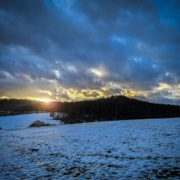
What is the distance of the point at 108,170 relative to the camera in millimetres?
11219

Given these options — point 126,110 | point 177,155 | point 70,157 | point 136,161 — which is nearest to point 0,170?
point 70,157

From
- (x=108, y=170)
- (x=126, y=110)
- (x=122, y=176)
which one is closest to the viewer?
(x=122, y=176)

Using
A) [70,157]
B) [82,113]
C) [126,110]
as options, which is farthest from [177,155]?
[126,110]

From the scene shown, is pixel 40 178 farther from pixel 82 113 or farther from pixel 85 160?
pixel 82 113

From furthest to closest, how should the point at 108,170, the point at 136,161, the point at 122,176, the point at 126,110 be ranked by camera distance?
1. the point at 126,110
2. the point at 136,161
3. the point at 108,170
4. the point at 122,176

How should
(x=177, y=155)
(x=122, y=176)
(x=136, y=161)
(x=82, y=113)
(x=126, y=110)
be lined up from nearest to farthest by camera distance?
(x=122, y=176) → (x=136, y=161) → (x=177, y=155) → (x=82, y=113) → (x=126, y=110)

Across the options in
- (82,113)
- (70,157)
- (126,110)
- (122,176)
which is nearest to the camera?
(122,176)

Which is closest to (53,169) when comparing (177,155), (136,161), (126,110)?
(136,161)

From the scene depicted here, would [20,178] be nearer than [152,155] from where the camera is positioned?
Yes

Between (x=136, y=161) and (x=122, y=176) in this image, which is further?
(x=136, y=161)

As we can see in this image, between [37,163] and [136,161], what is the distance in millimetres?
8205

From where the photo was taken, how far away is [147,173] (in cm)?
1029

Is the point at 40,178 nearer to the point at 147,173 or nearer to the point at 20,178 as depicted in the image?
the point at 20,178

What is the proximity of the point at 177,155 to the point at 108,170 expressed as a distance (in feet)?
22.4
